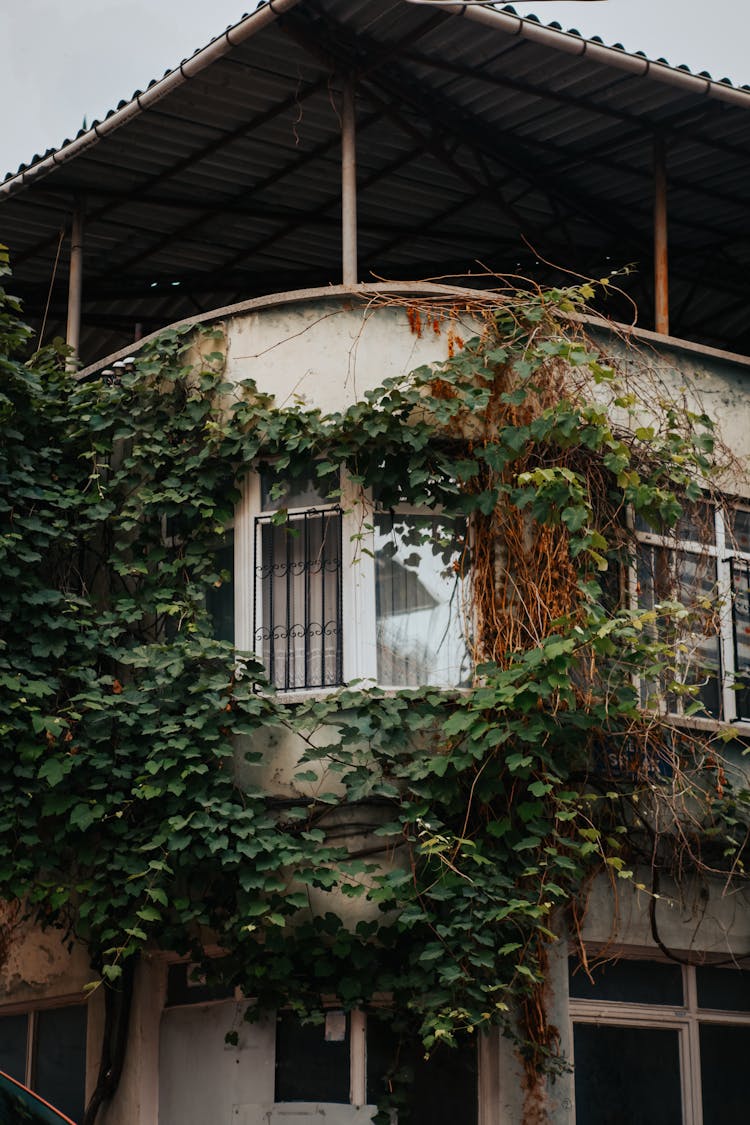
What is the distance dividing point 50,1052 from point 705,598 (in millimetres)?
6460

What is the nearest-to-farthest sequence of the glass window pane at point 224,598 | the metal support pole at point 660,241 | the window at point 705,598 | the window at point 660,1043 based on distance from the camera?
the window at point 660,1043, the glass window pane at point 224,598, the window at point 705,598, the metal support pole at point 660,241

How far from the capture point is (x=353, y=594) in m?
12.6

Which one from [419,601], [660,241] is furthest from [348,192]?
[419,601]

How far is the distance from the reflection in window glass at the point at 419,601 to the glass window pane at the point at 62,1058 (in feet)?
13.1

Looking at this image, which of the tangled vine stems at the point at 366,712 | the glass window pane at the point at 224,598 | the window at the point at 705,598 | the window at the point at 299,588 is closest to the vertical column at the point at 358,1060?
the tangled vine stems at the point at 366,712

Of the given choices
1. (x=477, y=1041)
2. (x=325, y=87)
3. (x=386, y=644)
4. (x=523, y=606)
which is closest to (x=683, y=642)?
(x=523, y=606)

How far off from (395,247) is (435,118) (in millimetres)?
2871

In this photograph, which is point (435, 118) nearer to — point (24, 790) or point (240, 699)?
point (240, 699)

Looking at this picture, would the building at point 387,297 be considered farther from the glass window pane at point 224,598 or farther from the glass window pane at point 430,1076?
the glass window pane at point 224,598

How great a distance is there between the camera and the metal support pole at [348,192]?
518 inches

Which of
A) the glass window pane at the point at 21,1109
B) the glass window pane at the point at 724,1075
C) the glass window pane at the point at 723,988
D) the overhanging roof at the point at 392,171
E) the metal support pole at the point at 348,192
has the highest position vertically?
the overhanging roof at the point at 392,171

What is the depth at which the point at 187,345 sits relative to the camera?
13.4 meters

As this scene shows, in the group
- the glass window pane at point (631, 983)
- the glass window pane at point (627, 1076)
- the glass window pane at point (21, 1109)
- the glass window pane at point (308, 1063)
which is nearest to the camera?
the glass window pane at point (21, 1109)

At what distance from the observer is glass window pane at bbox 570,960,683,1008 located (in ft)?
41.1
